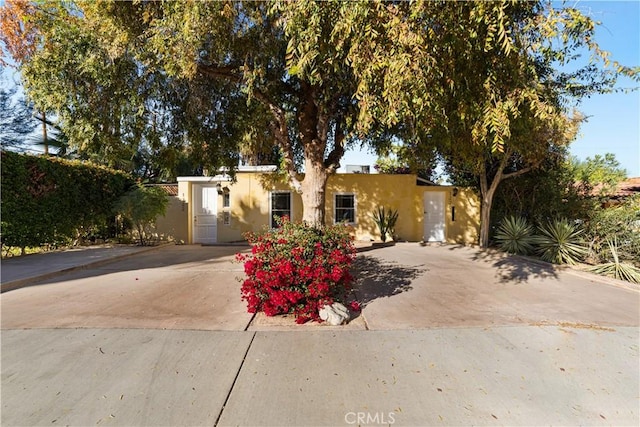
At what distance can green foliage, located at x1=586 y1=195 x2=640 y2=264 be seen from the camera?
7.42 metres

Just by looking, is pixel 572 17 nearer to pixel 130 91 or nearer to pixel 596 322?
pixel 596 322

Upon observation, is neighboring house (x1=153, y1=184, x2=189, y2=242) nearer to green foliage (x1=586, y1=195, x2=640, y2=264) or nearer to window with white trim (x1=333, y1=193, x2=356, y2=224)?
window with white trim (x1=333, y1=193, x2=356, y2=224)

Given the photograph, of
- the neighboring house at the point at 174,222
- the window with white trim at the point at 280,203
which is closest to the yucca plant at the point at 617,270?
the window with white trim at the point at 280,203

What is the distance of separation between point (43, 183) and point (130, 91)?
17.4 ft

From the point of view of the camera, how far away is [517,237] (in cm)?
992

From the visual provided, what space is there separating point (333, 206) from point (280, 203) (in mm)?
2200

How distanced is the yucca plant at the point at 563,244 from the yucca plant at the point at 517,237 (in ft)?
2.13

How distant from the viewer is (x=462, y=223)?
13.6 meters

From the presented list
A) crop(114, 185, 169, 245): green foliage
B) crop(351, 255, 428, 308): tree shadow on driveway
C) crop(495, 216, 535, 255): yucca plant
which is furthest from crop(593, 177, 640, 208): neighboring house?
crop(114, 185, 169, 245): green foliage

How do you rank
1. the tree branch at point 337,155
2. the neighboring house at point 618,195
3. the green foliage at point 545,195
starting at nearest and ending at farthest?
the tree branch at point 337,155, the neighboring house at point 618,195, the green foliage at point 545,195

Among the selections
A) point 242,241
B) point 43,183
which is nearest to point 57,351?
point 43,183

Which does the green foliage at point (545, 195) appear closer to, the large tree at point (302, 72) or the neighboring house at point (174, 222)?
the large tree at point (302, 72)

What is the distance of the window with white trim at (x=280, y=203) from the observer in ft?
43.4

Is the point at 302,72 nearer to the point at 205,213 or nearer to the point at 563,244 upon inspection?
the point at 563,244
